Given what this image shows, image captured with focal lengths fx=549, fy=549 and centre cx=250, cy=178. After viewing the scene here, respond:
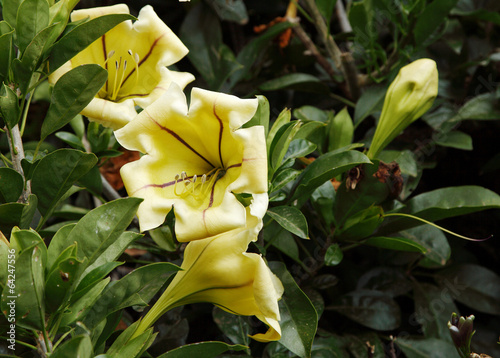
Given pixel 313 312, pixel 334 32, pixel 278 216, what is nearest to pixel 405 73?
pixel 278 216

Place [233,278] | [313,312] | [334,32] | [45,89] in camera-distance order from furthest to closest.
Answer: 1. [334,32]
2. [45,89]
3. [313,312]
4. [233,278]

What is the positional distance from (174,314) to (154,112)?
20.8 inches

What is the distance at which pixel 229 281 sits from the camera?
0.88 meters

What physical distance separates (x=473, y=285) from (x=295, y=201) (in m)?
0.61

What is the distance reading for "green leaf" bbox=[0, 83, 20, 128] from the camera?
885mm

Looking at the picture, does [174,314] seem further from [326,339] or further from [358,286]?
[358,286]

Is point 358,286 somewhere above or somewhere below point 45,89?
below

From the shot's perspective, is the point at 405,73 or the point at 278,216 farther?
the point at 405,73

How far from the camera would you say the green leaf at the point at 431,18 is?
1399 mm

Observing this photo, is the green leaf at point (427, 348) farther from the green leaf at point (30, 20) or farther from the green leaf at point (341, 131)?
the green leaf at point (30, 20)

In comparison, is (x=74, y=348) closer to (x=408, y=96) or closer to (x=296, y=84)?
(x=408, y=96)

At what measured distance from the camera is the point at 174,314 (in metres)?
1.26

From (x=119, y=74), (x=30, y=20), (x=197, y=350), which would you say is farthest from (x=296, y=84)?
(x=197, y=350)

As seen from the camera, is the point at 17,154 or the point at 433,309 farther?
the point at 433,309
